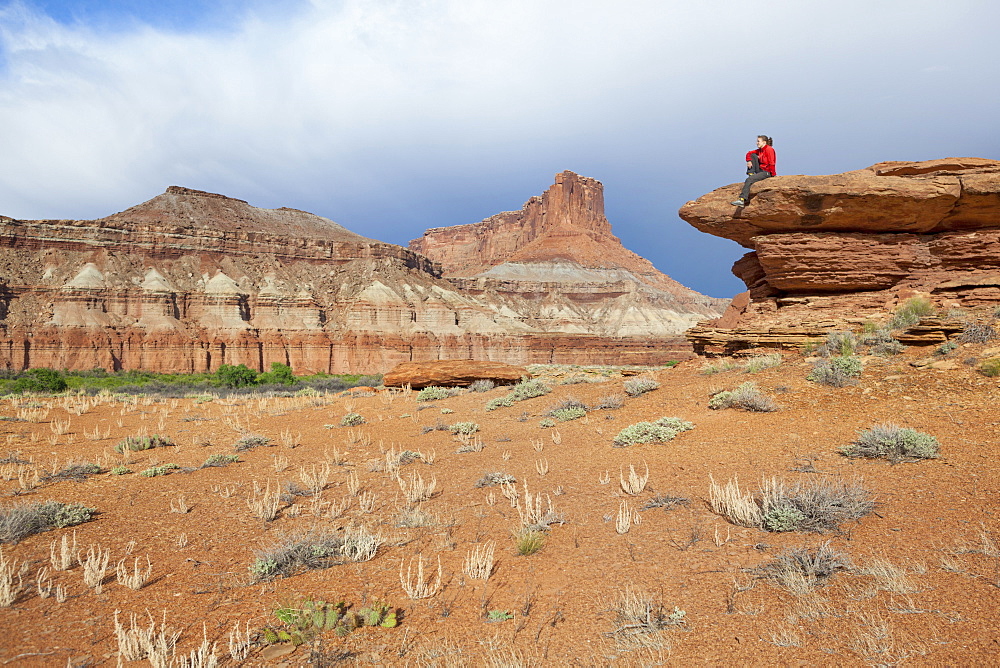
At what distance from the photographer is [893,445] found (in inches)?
251

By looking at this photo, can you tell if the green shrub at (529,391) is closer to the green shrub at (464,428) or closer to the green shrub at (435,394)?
the green shrub at (464,428)

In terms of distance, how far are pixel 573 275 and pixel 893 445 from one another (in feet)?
358

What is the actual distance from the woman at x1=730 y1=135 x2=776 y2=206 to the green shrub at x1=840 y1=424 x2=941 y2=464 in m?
8.33

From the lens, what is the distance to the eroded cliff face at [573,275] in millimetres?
97375

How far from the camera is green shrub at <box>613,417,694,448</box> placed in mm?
8992

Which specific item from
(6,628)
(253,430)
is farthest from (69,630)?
(253,430)

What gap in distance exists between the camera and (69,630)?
155 inches

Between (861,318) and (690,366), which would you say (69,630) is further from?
(861,318)

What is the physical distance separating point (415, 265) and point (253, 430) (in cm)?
7862

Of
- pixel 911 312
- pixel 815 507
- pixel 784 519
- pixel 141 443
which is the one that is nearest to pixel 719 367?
pixel 911 312

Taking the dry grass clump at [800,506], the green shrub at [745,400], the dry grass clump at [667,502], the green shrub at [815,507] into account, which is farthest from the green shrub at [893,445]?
the dry grass clump at [667,502]

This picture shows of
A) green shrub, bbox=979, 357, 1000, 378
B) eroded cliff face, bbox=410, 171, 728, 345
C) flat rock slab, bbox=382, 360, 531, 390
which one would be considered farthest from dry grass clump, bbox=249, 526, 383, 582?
eroded cliff face, bbox=410, 171, 728, 345

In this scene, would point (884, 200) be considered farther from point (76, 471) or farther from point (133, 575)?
point (76, 471)

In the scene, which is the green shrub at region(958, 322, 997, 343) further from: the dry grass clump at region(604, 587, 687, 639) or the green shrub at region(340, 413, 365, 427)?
the green shrub at region(340, 413, 365, 427)
